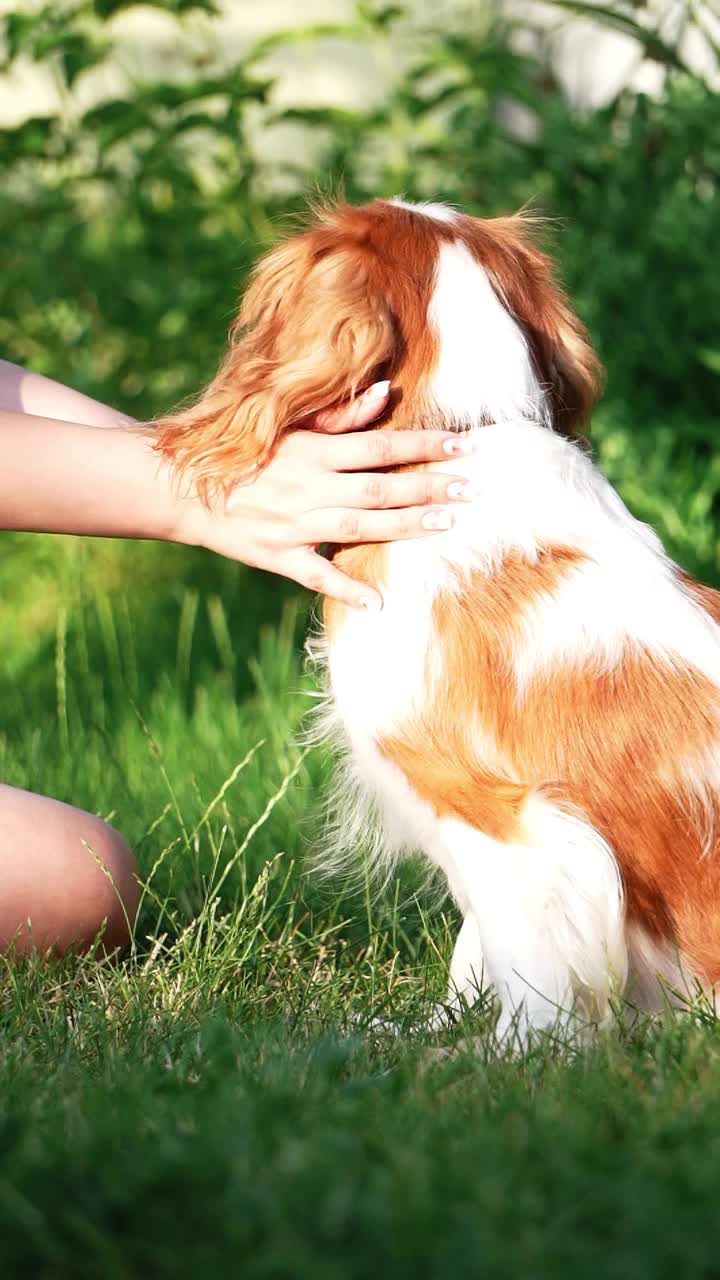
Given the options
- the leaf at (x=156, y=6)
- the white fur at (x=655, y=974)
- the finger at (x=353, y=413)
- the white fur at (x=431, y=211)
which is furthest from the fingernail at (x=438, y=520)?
the leaf at (x=156, y=6)

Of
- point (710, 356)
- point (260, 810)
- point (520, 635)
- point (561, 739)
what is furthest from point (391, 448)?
point (710, 356)

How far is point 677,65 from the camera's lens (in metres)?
4.37

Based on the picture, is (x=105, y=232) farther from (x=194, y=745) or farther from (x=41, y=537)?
(x=194, y=745)

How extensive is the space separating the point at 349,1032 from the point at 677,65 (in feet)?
10.3

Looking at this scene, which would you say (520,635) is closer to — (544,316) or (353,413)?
(353,413)

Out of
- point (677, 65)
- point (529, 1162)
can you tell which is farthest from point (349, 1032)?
point (677, 65)

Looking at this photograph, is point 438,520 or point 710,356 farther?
point 710,356

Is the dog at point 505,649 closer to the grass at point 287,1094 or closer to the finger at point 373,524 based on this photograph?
the finger at point 373,524

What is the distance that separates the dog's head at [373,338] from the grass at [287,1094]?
88cm

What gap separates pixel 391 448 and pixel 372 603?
0.25 meters

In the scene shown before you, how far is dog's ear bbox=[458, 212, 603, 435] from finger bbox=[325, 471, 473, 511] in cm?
31

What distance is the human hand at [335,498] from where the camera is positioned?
2340 millimetres

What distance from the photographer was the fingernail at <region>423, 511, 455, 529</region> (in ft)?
7.63

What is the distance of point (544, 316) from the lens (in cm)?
256
